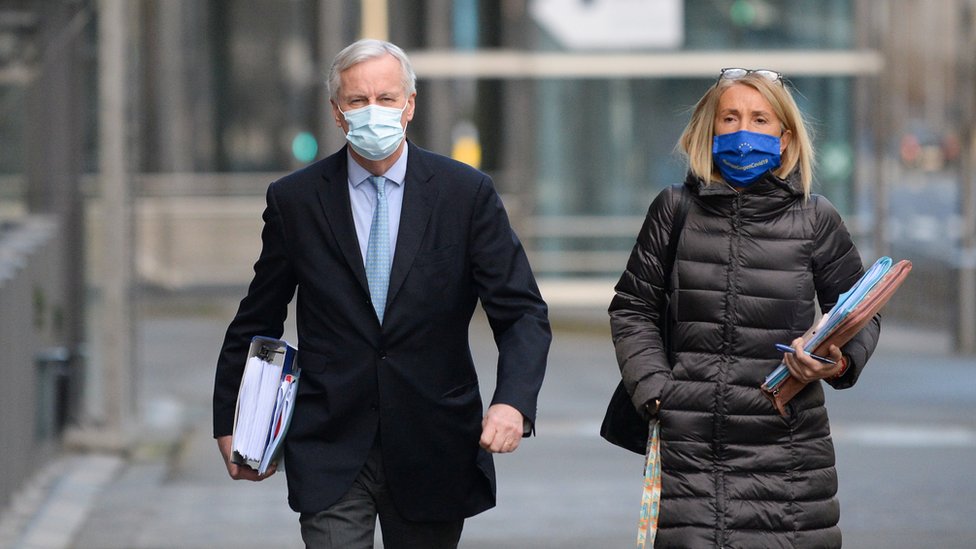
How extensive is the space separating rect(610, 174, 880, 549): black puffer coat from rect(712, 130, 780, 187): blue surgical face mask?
1.5 inches

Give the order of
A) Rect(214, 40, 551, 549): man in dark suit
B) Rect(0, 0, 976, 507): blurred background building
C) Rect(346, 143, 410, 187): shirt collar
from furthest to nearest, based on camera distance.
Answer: Rect(0, 0, 976, 507): blurred background building
Rect(346, 143, 410, 187): shirt collar
Rect(214, 40, 551, 549): man in dark suit

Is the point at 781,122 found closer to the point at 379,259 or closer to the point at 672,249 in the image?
the point at 672,249

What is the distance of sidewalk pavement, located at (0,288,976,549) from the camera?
759cm

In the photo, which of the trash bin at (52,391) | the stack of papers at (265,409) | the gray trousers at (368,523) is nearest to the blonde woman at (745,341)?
the gray trousers at (368,523)

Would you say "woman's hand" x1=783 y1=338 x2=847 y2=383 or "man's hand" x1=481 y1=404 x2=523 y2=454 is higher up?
"woman's hand" x1=783 y1=338 x2=847 y2=383

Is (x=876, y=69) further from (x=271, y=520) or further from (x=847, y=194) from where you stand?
(x=271, y=520)

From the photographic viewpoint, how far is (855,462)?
977 cm

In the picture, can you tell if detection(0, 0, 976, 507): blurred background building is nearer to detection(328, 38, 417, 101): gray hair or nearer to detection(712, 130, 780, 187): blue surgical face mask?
detection(328, 38, 417, 101): gray hair

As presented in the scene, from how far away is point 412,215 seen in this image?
4.21 meters

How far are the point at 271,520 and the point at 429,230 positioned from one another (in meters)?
4.08

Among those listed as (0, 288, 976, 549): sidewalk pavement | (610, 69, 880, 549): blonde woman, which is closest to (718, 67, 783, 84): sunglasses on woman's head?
(610, 69, 880, 549): blonde woman

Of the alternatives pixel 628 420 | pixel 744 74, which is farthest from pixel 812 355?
pixel 744 74

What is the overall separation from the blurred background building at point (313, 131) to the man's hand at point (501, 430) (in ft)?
13.0

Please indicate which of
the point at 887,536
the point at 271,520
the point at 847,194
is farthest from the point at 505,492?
the point at 847,194
